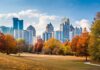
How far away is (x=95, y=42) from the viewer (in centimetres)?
6869

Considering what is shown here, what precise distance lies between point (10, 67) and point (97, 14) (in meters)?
47.9

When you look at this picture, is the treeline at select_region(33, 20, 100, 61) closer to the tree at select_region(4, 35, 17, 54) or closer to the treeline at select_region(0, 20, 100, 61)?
the treeline at select_region(0, 20, 100, 61)

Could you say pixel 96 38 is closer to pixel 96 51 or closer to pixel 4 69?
pixel 96 51

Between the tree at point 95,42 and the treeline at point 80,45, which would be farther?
the treeline at point 80,45

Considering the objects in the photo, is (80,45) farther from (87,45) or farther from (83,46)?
(87,45)

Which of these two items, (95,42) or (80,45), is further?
(80,45)

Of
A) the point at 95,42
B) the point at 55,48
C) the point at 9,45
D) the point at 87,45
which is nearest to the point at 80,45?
the point at 87,45

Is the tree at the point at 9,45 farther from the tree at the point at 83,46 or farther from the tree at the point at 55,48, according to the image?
the tree at the point at 83,46

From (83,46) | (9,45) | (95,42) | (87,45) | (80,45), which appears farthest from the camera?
(9,45)

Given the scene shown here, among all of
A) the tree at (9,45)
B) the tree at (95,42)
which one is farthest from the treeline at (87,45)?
the tree at (9,45)

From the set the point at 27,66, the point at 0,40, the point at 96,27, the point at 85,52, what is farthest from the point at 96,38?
the point at 0,40

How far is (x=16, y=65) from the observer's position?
3031 centimetres

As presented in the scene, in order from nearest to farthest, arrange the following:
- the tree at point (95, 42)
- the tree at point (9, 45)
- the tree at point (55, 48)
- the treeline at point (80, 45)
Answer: the tree at point (95, 42), the treeline at point (80, 45), the tree at point (9, 45), the tree at point (55, 48)

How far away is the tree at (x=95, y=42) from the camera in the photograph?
6750 centimetres
